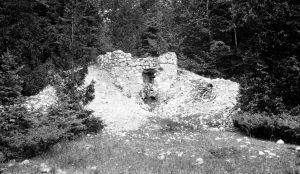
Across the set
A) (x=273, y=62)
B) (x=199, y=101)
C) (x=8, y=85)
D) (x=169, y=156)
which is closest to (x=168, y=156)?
(x=169, y=156)

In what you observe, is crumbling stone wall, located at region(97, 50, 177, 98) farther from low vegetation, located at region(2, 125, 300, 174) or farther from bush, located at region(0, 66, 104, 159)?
low vegetation, located at region(2, 125, 300, 174)

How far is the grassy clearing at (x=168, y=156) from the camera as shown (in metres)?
7.14

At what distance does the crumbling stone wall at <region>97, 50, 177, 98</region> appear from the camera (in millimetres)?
23953

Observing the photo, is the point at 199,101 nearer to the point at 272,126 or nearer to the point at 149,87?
the point at 149,87

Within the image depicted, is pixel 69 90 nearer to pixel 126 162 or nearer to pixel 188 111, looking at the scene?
pixel 126 162

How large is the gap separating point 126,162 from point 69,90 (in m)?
6.10

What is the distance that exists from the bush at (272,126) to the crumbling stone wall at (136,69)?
41.5 ft

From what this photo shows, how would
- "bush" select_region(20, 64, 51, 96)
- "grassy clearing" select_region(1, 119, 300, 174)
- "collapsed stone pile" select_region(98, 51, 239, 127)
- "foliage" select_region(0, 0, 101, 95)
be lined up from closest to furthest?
"grassy clearing" select_region(1, 119, 300, 174), "foliage" select_region(0, 0, 101, 95), "collapsed stone pile" select_region(98, 51, 239, 127), "bush" select_region(20, 64, 51, 96)

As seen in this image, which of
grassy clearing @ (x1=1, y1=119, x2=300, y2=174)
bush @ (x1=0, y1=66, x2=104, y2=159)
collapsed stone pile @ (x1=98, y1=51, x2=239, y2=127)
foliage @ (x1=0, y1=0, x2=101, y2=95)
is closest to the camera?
grassy clearing @ (x1=1, y1=119, x2=300, y2=174)

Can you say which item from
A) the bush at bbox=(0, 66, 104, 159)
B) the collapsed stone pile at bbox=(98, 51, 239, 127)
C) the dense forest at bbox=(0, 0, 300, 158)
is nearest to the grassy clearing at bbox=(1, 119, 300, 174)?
the bush at bbox=(0, 66, 104, 159)

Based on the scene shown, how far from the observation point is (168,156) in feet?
28.3

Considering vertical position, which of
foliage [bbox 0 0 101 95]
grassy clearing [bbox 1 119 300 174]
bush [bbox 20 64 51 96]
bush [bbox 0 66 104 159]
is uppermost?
foliage [bbox 0 0 101 95]

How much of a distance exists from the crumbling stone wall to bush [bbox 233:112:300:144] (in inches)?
497

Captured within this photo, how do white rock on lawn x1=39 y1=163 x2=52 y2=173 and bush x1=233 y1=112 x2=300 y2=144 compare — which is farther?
bush x1=233 y1=112 x2=300 y2=144
